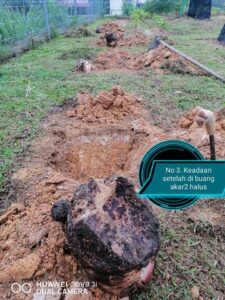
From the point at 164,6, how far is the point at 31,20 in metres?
8.85

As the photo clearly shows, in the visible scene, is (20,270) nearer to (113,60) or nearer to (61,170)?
(61,170)

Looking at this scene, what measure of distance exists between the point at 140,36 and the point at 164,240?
6747 mm

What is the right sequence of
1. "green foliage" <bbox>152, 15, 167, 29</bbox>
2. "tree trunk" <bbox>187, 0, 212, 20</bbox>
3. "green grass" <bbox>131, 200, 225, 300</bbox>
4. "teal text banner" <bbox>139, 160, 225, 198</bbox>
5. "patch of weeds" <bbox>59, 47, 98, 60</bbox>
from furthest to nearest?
"tree trunk" <bbox>187, 0, 212, 20</bbox> → "green foliage" <bbox>152, 15, 167, 29</bbox> → "patch of weeds" <bbox>59, 47, 98, 60</bbox> → "green grass" <bbox>131, 200, 225, 300</bbox> → "teal text banner" <bbox>139, 160, 225, 198</bbox>

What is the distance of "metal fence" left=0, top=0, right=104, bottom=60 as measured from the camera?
5.84m

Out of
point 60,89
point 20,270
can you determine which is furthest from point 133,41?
point 20,270

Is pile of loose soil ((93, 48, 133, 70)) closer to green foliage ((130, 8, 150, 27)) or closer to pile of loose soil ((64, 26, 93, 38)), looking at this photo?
pile of loose soil ((64, 26, 93, 38))

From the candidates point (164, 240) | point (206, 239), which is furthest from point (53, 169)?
point (206, 239)

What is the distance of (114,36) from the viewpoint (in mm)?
6656

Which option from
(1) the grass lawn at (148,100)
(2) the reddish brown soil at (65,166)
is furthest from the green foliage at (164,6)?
(2) the reddish brown soil at (65,166)

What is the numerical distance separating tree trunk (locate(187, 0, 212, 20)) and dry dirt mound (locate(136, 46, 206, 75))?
7.99 m

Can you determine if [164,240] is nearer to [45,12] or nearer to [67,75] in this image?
[67,75]

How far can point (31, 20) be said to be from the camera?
6.58 meters

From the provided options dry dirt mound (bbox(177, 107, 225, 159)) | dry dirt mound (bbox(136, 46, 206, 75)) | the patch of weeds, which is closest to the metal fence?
the patch of weeds

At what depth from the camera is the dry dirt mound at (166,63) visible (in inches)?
183
